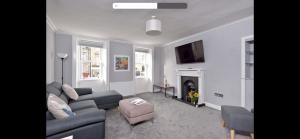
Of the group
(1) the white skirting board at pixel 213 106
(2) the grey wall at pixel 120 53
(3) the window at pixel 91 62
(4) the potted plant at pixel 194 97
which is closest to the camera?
(1) the white skirting board at pixel 213 106

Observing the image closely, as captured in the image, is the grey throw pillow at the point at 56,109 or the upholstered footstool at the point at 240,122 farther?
the upholstered footstool at the point at 240,122

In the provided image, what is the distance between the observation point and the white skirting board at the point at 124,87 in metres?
4.45

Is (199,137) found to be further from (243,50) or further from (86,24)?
(86,24)

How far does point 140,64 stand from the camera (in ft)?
17.6

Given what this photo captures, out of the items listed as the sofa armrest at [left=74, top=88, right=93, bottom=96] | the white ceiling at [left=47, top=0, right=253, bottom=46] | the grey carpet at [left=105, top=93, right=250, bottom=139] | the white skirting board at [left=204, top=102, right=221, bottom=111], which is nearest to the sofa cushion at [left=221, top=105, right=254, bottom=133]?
the grey carpet at [left=105, top=93, right=250, bottom=139]

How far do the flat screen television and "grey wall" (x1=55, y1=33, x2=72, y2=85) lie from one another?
359cm

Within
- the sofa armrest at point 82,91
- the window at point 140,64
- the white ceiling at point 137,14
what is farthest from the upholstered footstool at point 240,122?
the window at point 140,64

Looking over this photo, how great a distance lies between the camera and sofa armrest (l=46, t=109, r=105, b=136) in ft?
3.94

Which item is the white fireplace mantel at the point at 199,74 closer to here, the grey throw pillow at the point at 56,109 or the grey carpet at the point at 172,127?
the grey carpet at the point at 172,127

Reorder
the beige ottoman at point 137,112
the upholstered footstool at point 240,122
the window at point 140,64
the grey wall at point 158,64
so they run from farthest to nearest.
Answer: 1. the grey wall at point 158,64
2. the window at point 140,64
3. the beige ottoman at point 137,112
4. the upholstered footstool at point 240,122

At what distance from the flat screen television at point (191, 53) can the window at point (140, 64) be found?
179 cm

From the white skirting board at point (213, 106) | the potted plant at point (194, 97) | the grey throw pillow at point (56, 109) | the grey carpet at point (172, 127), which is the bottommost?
the grey carpet at point (172, 127)
